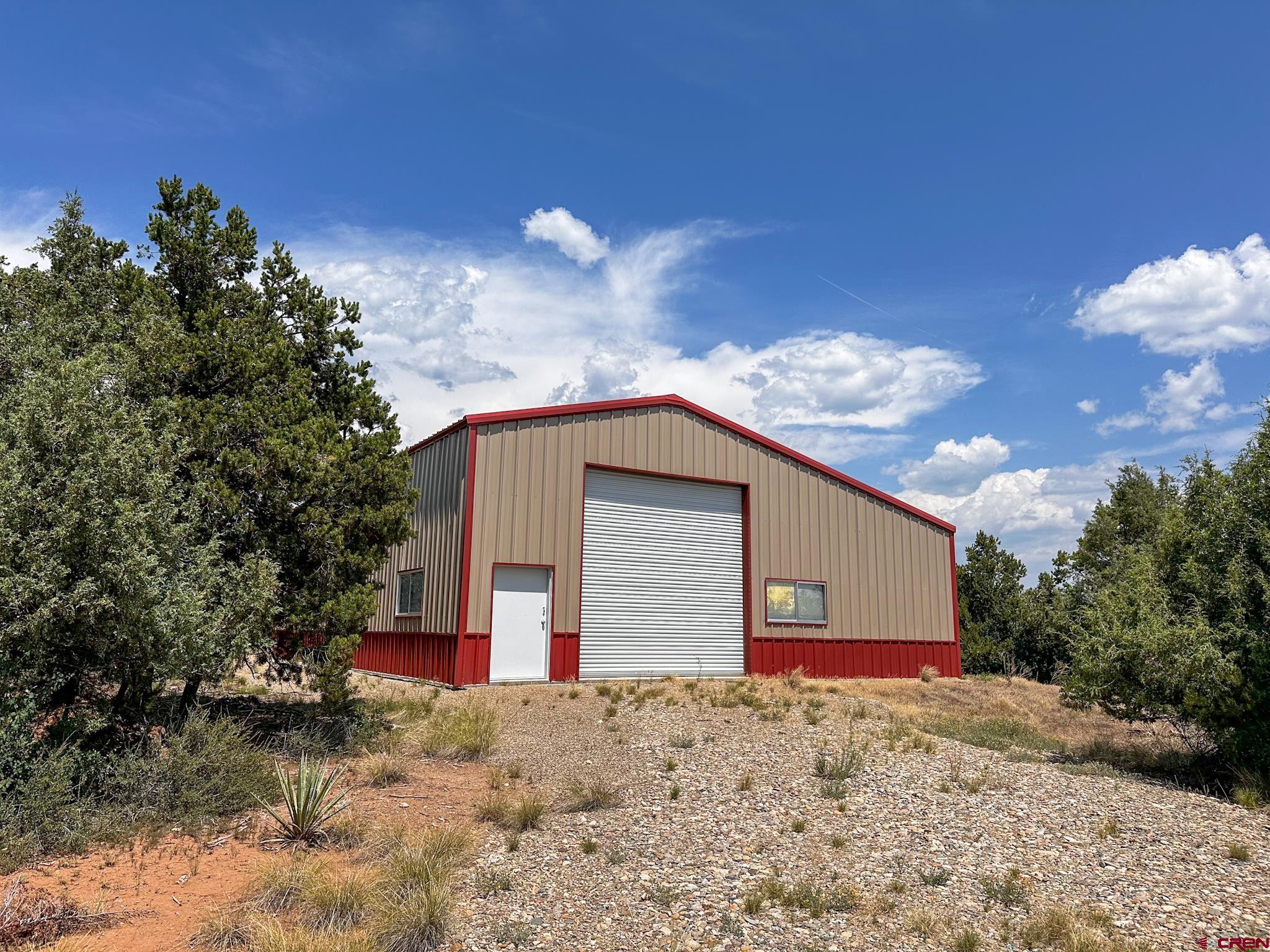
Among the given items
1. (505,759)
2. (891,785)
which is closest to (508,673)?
(505,759)

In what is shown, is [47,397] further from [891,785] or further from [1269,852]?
[1269,852]

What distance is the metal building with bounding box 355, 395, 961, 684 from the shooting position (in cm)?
1658

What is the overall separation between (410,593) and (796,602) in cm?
944

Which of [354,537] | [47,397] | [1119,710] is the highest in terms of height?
[47,397]

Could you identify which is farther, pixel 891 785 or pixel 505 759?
pixel 505 759

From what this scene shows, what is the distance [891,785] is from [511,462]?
10.3 metres

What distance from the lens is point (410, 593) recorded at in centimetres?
1877

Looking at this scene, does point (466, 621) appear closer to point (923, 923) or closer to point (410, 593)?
point (410, 593)

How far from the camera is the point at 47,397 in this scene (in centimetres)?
766

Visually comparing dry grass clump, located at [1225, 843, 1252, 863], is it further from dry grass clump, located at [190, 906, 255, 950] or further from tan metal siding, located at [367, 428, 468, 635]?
tan metal siding, located at [367, 428, 468, 635]

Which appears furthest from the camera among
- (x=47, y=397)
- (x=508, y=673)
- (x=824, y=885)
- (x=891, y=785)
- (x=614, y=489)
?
(x=614, y=489)

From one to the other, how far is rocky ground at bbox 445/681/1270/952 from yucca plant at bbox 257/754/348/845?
1.42 metres

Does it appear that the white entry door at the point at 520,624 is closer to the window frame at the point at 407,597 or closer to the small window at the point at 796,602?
the window frame at the point at 407,597

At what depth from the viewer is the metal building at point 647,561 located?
1658 cm
